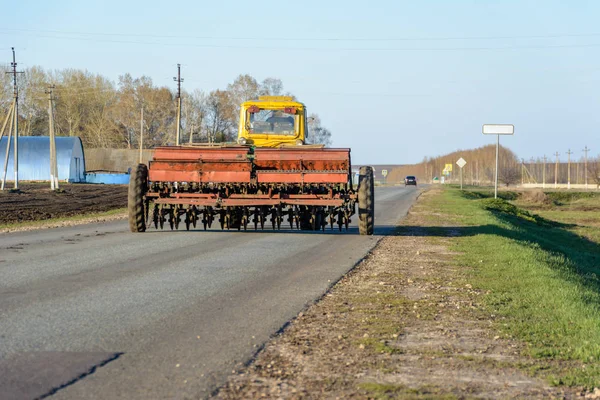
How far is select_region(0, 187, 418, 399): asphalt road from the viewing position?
5.67m

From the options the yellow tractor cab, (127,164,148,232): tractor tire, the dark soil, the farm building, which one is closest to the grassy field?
the yellow tractor cab

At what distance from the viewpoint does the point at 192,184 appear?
58.6 feet

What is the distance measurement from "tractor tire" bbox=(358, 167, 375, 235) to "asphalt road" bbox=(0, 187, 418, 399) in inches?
45.8

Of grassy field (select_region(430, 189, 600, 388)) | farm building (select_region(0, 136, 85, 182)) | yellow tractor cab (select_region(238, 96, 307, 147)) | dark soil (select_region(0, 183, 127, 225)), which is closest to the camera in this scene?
grassy field (select_region(430, 189, 600, 388))

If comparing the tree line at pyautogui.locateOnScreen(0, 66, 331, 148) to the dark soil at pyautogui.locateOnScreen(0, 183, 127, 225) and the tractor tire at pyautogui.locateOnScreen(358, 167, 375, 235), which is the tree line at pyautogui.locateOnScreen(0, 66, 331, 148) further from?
the tractor tire at pyautogui.locateOnScreen(358, 167, 375, 235)

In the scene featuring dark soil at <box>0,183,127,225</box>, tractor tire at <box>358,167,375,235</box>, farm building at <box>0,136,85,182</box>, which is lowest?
dark soil at <box>0,183,127,225</box>

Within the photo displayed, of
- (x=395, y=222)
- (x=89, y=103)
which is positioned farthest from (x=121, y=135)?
(x=395, y=222)

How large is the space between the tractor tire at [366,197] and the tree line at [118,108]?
223 ft

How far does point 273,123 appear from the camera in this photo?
21.5 metres

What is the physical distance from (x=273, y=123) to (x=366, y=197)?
5.00 meters

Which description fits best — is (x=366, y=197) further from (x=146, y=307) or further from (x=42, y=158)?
(x=42, y=158)

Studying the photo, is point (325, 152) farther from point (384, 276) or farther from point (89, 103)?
point (89, 103)

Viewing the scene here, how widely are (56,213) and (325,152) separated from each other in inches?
656

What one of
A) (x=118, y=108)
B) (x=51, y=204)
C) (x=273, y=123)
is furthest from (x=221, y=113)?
(x=273, y=123)
